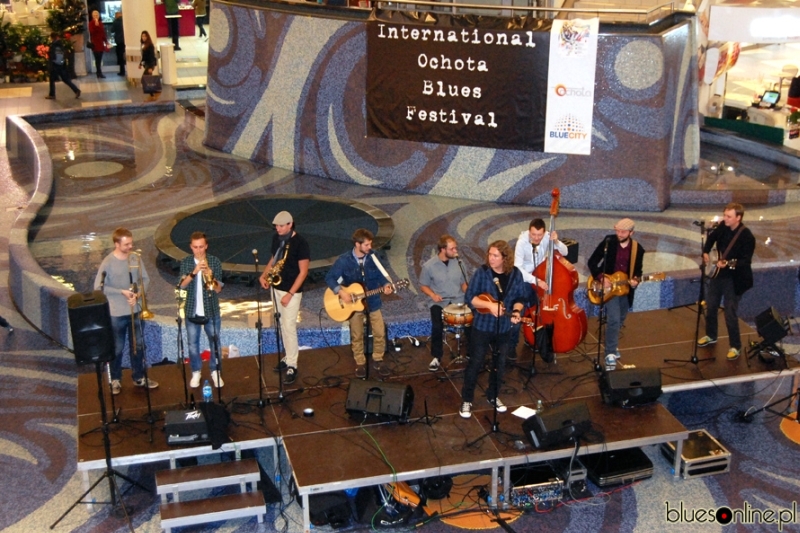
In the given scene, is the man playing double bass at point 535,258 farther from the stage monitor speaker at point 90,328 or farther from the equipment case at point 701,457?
the stage monitor speaker at point 90,328

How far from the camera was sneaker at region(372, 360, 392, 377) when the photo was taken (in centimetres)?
852

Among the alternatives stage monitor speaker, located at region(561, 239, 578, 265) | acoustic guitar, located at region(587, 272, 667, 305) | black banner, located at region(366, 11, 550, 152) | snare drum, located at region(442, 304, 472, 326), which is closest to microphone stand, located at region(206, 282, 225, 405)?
snare drum, located at region(442, 304, 472, 326)

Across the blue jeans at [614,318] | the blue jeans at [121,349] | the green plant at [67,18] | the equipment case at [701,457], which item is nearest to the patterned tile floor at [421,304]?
the equipment case at [701,457]

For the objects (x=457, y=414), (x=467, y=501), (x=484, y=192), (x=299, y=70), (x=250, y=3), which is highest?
(x=250, y=3)

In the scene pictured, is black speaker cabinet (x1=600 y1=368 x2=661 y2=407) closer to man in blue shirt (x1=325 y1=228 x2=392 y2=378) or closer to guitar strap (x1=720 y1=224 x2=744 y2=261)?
guitar strap (x1=720 y1=224 x2=744 y2=261)

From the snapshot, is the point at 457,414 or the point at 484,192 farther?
the point at 484,192

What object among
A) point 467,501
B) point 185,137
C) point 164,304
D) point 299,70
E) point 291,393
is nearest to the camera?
point 467,501

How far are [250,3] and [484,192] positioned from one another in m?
4.68

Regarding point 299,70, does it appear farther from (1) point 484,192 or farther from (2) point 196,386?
(2) point 196,386

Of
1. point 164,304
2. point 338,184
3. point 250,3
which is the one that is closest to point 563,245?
point 164,304

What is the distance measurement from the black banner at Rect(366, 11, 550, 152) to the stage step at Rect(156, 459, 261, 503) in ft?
22.0

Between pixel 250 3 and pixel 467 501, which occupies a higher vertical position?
pixel 250 3

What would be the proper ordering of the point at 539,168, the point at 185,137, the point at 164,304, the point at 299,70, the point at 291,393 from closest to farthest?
the point at 291,393 → the point at 164,304 → the point at 539,168 → the point at 299,70 → the point at 185,137

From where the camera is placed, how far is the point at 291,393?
8094 mm
